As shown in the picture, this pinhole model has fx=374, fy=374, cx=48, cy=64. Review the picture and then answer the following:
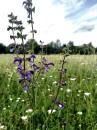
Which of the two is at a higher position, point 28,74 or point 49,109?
point 28,74

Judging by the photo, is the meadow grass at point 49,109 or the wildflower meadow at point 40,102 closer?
the wildflower meadow at point 40,102

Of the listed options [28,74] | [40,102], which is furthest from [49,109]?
[28,74]

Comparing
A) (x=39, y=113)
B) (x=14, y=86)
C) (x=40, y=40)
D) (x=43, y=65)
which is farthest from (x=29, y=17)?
(x=14, y=86)

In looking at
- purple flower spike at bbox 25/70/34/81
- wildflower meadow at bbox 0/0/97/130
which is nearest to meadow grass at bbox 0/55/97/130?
wildflower meadow at bbox 0/0/97/130

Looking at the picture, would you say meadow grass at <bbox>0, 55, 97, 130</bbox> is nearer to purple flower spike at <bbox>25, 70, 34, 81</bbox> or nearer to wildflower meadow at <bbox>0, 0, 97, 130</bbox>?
wildflower meadow at <bbox>0, 0, 97, 130</bbox>

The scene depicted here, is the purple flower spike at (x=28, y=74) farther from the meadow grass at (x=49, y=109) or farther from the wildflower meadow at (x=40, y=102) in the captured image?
the meadow grass at (x=49, y=109)

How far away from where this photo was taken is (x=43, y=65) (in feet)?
14.5

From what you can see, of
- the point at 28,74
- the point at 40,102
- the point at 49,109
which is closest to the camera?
the point at 28,74

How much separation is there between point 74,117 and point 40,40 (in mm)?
→ 1114

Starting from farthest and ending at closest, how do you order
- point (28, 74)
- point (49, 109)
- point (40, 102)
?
1. point (40, 102)
2. point (49, 109)
3. point (28, 74)

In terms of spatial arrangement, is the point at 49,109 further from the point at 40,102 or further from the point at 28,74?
the point at 28,74

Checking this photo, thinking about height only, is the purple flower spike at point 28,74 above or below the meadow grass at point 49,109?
above

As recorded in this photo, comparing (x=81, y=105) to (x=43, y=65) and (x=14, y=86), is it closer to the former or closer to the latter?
(x=43, y=65)

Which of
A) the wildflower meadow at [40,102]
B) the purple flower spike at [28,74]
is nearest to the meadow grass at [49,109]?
the wildflower meadow at [40,102]
